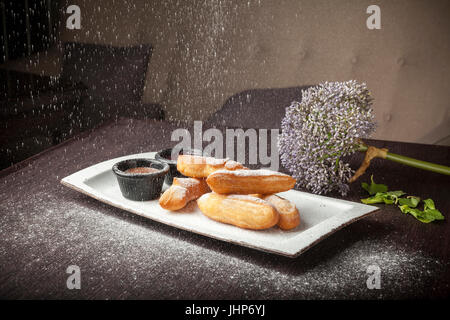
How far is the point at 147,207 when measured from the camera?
0.68 m

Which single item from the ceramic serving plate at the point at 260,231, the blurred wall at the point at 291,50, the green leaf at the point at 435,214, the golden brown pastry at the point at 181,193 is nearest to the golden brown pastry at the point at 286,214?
the ceramic serving plate at the point at 260,231

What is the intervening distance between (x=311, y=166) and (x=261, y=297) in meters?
0.35

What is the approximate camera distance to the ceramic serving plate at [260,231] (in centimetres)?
56

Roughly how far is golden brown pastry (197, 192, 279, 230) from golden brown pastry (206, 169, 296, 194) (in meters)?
0.01

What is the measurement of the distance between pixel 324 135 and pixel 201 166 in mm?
247

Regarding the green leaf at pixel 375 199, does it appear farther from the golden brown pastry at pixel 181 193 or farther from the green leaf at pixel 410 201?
the golden brown pastry at pixel 181 193

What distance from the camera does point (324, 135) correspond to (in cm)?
80

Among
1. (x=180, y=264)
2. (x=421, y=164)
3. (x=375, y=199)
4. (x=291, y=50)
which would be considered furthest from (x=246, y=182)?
(x=291, y=50)

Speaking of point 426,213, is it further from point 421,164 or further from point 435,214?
point 421,164

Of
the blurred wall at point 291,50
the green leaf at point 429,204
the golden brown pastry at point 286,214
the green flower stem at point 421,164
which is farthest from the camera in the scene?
the blurred wall at point 291,50

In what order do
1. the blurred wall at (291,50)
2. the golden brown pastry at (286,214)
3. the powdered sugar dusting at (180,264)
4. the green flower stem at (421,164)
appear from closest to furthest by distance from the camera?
the powdered sugar dusting at (180,264), the golden brown pastry at (286,214), the green flower stem at (421,164), the blurred wall at (291,50)

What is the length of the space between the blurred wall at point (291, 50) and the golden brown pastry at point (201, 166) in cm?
141

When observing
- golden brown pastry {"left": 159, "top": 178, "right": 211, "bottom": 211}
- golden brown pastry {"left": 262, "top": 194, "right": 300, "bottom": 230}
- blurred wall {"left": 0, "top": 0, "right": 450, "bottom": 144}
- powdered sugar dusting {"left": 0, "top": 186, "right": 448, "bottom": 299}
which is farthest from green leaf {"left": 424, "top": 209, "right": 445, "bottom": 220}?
blurred wall {"left": 0, "top": 0, "right": 450, "bottom": 144}

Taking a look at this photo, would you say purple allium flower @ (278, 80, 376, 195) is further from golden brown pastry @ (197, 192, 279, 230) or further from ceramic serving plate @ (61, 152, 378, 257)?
golden brown pastry @ (197, 192, 279, 230)
